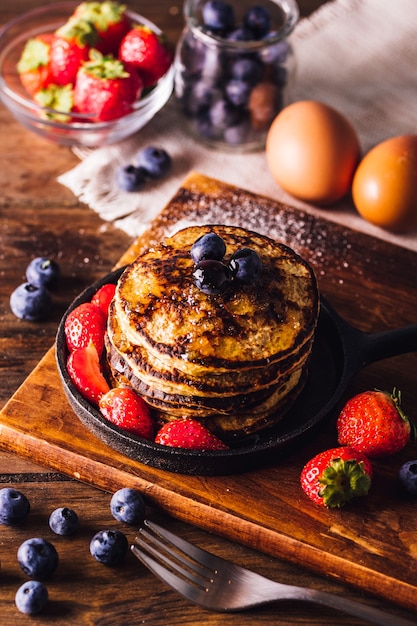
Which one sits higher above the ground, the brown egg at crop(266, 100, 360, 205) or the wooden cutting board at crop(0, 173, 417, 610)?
the brown egg at crop(266, 100, 360, 205)

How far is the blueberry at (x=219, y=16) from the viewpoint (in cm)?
315

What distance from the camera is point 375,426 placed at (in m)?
2.10

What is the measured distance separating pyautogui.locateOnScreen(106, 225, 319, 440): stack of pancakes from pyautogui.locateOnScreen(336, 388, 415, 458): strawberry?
169 mm

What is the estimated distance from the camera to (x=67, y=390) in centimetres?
210

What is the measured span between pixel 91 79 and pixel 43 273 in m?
0.84

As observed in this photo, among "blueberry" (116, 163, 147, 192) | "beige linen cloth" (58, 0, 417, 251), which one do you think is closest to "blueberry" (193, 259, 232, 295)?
"beige linen cloth" (58, 0, 417, 251)

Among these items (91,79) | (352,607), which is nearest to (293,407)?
(352,607)

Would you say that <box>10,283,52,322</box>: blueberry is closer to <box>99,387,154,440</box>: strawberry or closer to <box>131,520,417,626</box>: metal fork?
<box>99,387,154,440</box>: strawberry

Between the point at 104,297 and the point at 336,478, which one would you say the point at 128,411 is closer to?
the point at 104,297

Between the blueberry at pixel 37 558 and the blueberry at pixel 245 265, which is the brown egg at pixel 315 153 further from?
the blueberry at pixel 37 558

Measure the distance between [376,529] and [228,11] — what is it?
80.9 inches

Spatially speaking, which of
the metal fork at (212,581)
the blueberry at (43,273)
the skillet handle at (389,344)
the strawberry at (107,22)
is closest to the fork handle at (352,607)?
the metal fork at (212,581)

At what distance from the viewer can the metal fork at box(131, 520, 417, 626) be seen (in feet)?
6.10

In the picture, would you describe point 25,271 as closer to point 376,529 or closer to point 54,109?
point 54,109
